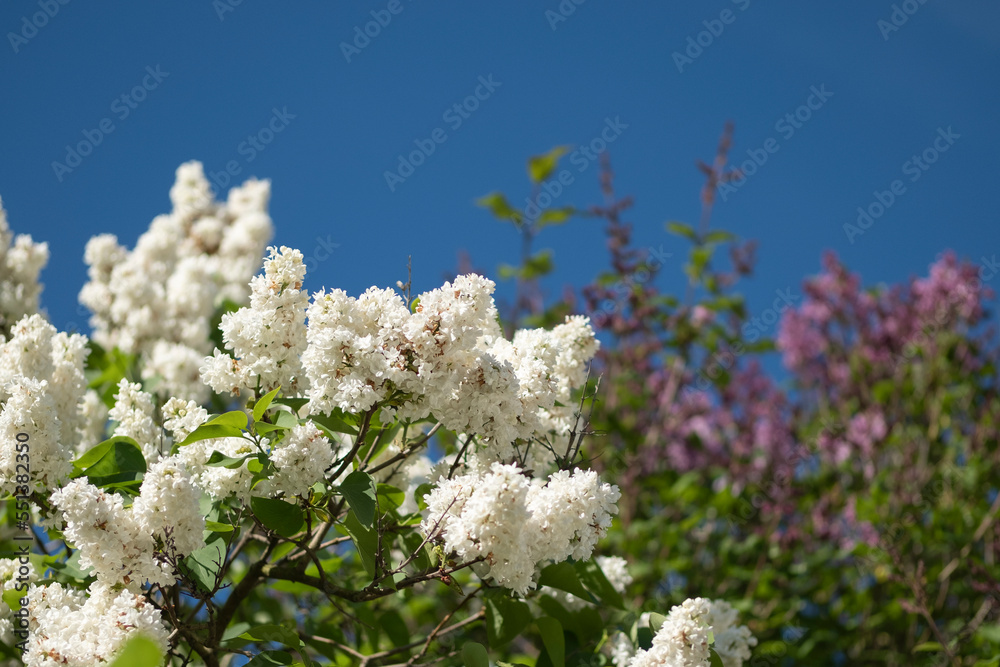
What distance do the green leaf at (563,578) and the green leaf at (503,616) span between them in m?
0.12

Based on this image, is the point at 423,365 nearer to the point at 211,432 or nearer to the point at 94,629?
the point at 211,432

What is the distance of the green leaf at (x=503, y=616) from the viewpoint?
2787mm

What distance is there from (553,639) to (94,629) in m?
1.37

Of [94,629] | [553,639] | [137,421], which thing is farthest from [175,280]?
[553,639]

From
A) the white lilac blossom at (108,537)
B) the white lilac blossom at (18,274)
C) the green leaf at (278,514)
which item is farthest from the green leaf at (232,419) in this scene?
the white lilac blossom at (18,274)

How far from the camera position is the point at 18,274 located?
14.5 feet

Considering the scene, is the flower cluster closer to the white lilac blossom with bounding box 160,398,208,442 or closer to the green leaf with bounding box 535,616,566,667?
the white lilac blossom with bounding box 160,398,208,442

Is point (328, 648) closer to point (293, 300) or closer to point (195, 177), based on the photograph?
point (293, 300)

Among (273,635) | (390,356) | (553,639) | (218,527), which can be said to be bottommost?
(273,635)

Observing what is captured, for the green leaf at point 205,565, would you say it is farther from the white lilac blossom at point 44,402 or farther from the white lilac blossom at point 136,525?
the white lilac blossom at point 44,402

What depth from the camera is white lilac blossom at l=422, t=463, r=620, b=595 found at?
216 centimetres

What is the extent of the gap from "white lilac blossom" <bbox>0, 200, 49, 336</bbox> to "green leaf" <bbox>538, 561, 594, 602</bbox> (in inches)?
121

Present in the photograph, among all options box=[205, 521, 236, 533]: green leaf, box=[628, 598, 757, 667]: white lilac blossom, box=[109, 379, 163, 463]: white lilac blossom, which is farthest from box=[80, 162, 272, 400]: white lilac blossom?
box=[628, 598, 757, 667]: white lilac blossom

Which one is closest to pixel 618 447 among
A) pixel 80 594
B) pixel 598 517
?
pixel 598 517
